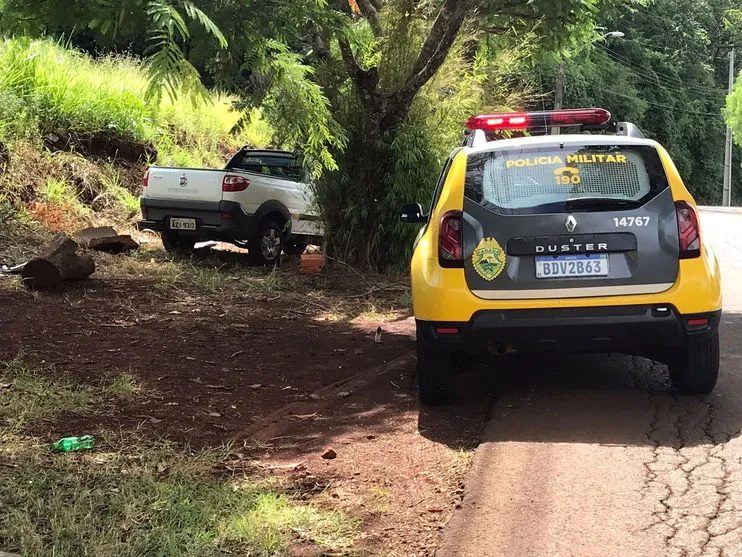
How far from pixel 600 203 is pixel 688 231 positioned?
543 millimetres

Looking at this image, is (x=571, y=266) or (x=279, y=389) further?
(x=279, y=389)

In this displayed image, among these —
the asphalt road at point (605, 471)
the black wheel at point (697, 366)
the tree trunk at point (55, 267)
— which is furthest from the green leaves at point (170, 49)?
the tree trunk at point (55, 267)

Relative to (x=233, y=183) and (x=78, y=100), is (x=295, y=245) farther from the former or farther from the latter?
(x=78, y=100)

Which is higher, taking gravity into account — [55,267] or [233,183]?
[233,183]

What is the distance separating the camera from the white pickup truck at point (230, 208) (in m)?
11.4

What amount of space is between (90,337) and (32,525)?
3703 mm

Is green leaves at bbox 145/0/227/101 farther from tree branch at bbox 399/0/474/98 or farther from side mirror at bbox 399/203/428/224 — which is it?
tree branch at bbox 399/0/474/98

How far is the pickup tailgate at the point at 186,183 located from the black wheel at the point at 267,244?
807 mm

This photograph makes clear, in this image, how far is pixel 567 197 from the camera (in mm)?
4957

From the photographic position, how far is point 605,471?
13.6 feet

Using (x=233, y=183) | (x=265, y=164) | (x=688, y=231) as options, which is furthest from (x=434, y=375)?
(x=265, y=164)

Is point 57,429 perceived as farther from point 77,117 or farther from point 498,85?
point 77,117

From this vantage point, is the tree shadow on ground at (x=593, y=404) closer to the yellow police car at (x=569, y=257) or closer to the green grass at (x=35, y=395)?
the yellow police car at (x=569, y=257)

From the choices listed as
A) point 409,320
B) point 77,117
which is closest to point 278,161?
point 77,117
